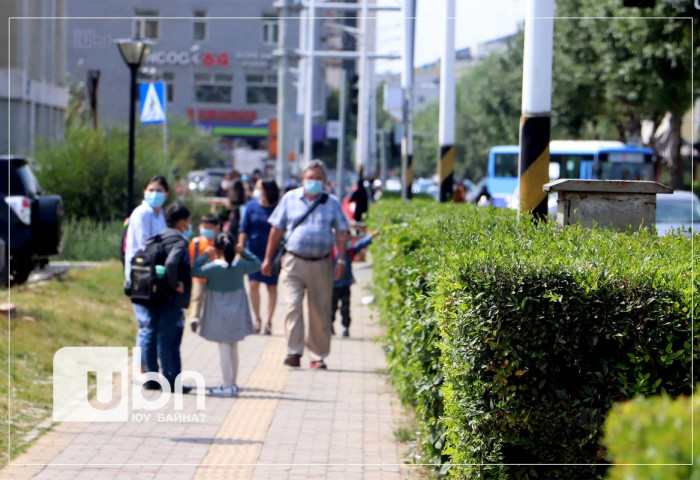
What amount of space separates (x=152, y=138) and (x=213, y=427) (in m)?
19.0

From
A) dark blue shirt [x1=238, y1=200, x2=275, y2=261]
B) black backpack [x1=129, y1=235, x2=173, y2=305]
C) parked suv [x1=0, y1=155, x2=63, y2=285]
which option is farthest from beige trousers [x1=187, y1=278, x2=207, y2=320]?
parked suv [x1=0, y1=155, x2=63, y2=285]

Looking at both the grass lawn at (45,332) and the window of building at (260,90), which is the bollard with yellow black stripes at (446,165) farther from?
the grass lawn at (45,332)

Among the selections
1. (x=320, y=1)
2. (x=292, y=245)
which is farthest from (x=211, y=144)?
(x=292, y=245)

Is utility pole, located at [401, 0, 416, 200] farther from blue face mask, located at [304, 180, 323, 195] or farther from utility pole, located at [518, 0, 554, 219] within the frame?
Answer: utility pole, located at [518, 0, 554, 219]

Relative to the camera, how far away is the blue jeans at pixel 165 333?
28.2ft

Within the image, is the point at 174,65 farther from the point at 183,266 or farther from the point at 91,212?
the point at 91,212

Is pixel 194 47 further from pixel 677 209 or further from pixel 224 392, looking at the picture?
pixel 677 209

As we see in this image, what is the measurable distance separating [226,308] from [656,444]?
24.4ft

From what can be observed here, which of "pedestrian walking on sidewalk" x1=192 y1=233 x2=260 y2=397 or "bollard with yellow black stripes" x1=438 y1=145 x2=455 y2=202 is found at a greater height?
"bollard with yellow black stripes" x1=438 y1=145 x2=455 y2=202

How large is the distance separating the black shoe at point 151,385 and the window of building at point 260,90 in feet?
20.7

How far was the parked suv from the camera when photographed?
526 inches

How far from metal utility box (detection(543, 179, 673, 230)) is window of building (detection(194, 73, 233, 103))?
693 cm

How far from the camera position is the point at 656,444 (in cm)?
174

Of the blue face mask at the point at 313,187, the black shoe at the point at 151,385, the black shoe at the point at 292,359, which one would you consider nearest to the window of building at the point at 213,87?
the blue face mask at the point at 313,187
